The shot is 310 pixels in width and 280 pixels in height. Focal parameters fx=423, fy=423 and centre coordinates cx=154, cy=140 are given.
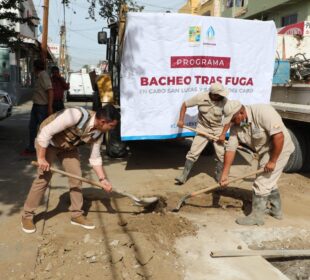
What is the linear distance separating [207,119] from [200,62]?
1.01 meters

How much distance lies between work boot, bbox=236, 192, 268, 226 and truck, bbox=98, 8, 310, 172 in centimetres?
210

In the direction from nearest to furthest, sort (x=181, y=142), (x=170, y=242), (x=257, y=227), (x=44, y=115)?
(x=170, y=242)
(x=257, y=227)
(x=44, y=115)
(x=181, y=142)

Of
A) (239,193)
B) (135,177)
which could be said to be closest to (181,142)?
(135,177)

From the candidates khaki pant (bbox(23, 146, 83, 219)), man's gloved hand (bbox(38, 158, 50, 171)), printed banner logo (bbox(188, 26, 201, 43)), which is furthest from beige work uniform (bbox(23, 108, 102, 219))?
printed banner logo (bbox(188, 26, 201, 43))

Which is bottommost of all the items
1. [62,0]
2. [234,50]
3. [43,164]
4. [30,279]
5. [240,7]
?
[30,279]

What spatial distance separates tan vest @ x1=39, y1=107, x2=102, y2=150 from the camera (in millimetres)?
4004

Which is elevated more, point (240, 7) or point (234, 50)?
point (240, 7)

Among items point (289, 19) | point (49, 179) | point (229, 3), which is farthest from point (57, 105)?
point (229, 3)

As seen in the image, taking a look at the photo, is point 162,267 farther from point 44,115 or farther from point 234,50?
point 44,115

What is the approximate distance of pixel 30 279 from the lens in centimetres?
350

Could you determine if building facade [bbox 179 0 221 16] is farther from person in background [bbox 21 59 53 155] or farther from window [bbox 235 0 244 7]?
person in background [bbox 21 59 53 155]

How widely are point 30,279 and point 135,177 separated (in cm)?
342

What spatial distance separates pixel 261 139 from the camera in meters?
4.72

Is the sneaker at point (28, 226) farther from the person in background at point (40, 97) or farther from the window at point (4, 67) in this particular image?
the window at point (4, 67)
